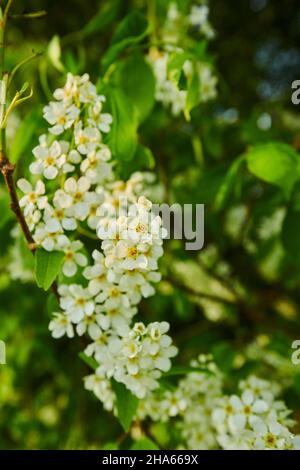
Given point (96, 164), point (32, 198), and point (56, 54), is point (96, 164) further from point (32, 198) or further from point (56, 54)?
point (56, 54)

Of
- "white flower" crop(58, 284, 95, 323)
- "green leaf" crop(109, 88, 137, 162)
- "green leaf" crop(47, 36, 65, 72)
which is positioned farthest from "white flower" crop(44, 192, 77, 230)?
"green leaf" crop(47, 36, 65, 72)

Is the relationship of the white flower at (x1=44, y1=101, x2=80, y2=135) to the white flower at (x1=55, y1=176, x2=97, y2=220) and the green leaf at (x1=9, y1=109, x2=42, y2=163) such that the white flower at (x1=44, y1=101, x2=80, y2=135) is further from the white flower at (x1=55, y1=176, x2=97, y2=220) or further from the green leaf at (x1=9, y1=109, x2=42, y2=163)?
the green leaf at (x1=9, y1=109, x2=42, y2=163)

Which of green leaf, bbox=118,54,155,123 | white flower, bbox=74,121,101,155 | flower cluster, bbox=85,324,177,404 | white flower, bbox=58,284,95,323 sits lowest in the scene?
flower cluster, bbox=85,324,177,404

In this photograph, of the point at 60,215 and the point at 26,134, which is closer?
the point at 60,215

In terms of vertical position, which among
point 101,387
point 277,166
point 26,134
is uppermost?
point 26,134

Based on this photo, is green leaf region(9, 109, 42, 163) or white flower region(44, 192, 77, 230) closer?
white flower region(44, 192, 77, 230)

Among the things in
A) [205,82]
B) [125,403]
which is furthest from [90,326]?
[205,82]

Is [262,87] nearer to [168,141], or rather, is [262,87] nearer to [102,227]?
[168,141]
